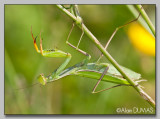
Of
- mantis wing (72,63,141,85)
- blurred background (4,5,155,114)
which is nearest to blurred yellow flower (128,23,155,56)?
blurred background (4,5,155,114)

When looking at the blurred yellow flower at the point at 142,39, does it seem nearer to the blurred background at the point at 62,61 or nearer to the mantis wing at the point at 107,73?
the blurred background at the point at 62,61

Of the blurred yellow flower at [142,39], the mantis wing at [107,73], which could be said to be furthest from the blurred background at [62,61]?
the mantis wing at [107,73]

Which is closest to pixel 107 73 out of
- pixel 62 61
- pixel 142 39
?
pixel 142 39

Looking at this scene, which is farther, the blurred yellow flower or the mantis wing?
the blurred yellow flower

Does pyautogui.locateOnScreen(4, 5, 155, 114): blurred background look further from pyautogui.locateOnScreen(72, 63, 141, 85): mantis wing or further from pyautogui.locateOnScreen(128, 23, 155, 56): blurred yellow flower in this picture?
pyautogui.locateOnScreen(72, 63, 141, 85): mantis wing

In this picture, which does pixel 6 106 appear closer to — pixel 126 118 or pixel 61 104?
pixel 61 104

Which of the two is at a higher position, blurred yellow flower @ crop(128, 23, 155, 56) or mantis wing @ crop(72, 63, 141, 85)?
blurred yellow flower @ crop(128, 23, 155, 56)
